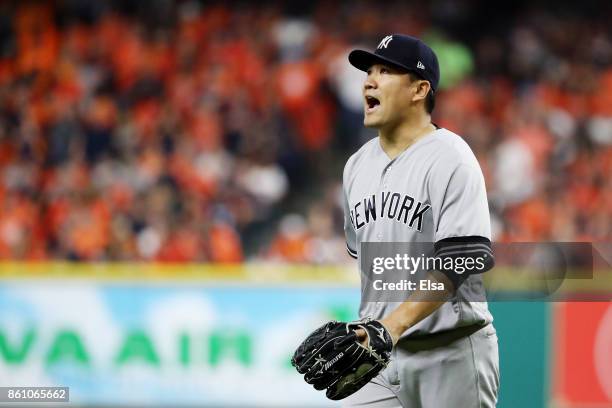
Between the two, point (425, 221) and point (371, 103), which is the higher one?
point (371, 103)

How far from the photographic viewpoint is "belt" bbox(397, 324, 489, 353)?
354 centimetres

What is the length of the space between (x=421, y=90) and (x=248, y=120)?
7317mm

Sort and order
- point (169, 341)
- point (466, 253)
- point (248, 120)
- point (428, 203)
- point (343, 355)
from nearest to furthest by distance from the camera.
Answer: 1. point (343, 355)
2. point (466, 253)
3. point (428, 203)
4. point (169, 341)
5. point (248, 120)

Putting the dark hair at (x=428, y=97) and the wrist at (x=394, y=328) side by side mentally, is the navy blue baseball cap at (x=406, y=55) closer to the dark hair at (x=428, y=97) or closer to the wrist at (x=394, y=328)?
the dark hair at (x=428, y=97)

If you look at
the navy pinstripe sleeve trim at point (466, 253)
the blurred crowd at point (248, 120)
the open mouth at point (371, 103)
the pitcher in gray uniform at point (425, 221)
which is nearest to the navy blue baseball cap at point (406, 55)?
the pitcher in gray uniform at point (425, 221)

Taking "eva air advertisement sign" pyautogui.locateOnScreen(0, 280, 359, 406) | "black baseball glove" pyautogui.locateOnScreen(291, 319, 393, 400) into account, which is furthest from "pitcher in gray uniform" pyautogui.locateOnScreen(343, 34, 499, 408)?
"eva air advertisement sign" pyautogui.locateOnScreen(0, 280, 359, 406)

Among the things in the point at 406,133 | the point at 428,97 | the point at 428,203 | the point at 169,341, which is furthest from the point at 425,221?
the point at 169,341

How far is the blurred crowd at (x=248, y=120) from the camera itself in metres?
9.62

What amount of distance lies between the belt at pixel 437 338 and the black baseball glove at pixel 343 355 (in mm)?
318

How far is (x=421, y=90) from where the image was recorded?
3.67 meters

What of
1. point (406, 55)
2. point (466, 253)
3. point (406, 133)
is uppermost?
point (406, 55)

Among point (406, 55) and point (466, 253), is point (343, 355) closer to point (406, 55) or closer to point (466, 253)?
point (466, 253)

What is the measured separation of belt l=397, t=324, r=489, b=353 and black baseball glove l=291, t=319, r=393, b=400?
32 centimetres

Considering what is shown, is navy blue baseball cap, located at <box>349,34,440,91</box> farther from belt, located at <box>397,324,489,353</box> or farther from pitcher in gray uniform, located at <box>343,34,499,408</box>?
belt, located at <box>397,324,489,353</box>
